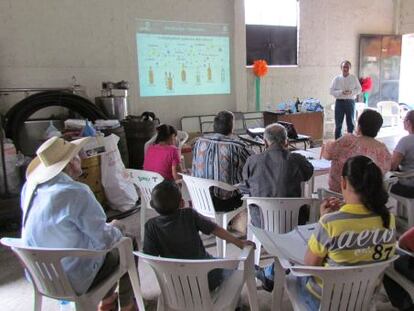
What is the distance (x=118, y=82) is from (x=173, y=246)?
14.0 ft

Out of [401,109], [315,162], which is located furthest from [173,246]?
[401,109]

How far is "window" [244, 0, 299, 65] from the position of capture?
675 cm

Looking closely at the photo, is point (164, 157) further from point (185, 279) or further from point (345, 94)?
point (345, 94)

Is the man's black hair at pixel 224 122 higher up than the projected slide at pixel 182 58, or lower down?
lower down

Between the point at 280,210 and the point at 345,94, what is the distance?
4.94 metres

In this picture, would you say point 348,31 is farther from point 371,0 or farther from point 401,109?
point 401,109

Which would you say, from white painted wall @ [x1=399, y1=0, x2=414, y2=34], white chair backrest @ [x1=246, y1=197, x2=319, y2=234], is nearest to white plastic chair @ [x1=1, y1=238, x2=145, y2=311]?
white chair backrest @ [x1=246, y1=197, x2=319, y2=234]

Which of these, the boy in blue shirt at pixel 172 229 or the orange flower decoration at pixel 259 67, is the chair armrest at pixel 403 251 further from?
the orange flower decoration at pixel 259 67

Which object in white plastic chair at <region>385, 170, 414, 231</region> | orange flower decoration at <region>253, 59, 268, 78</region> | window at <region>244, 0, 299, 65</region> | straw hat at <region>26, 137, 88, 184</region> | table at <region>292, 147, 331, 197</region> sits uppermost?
window at <region>244, 0, 299, 65</region>

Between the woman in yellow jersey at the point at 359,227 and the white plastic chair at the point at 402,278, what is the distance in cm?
23

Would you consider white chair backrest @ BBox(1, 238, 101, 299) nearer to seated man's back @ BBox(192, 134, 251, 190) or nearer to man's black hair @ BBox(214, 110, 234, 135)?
seated man's back @ BBox(192, 134, 251, 190)

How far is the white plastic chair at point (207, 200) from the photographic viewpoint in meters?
2.57

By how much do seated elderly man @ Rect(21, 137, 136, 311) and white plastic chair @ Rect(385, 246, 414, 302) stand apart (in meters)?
1.25

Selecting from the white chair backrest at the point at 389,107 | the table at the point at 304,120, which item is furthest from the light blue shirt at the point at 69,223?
the white chair backrest at the point at 389,107
